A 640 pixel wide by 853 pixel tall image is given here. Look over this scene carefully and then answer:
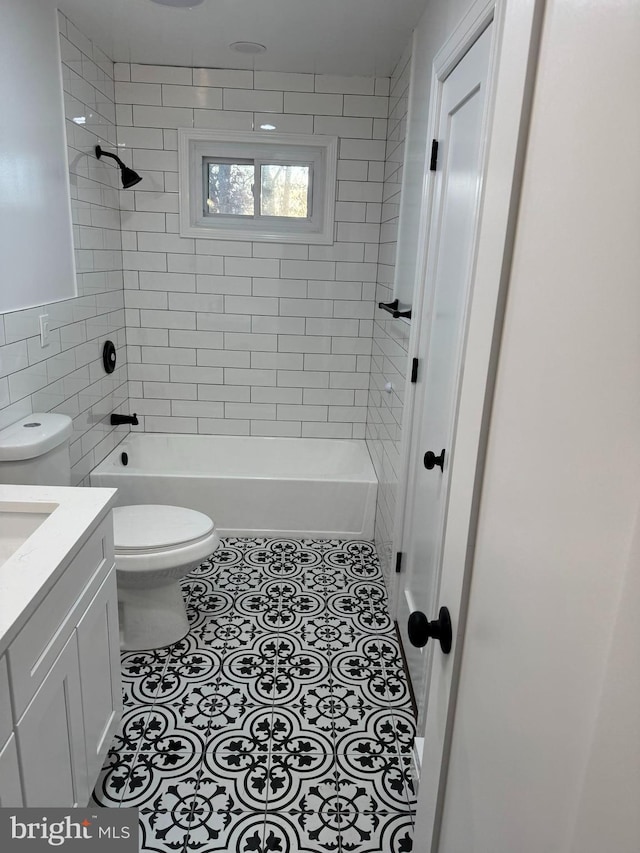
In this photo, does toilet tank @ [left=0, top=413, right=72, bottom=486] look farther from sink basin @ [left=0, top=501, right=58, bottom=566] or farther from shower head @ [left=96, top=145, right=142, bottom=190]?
shower head @ [left=96, top=145, right=142, bottom=190]

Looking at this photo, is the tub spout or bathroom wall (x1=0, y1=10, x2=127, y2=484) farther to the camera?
the tub spout

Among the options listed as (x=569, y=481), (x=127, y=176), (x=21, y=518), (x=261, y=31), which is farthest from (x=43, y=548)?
(x=261, y=31)

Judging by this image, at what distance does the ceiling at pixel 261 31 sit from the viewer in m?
2.45

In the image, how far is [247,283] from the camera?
12.0 ft

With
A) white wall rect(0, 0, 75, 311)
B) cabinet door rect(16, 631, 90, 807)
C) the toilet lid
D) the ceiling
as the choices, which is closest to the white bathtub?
the toilet lid

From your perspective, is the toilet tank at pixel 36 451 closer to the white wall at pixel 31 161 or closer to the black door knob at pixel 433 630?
the white wall at pixel 31 161

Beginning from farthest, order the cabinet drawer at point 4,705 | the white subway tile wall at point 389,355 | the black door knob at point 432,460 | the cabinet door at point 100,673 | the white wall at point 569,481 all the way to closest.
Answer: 1. the white subway tile wall at point 389,355
2. the black door knob at point 432,460
3. the cabinet door at point 100,673
4. the cabinet drawer at point 4,705
5. the white wall at point 569,481

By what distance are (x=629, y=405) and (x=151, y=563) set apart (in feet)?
7.14

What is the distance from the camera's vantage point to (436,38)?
2.16 m

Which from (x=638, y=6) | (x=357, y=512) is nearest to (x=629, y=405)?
(x=638, y=6)

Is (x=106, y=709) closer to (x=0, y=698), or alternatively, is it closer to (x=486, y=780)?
(x=0, y=698)

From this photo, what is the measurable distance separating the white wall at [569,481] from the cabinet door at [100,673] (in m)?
1.14

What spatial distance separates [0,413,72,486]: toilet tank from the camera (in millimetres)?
Answer: 2080

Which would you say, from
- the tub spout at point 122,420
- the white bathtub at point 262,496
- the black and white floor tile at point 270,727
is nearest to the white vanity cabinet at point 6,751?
the black and white floor tile at point 270,727
